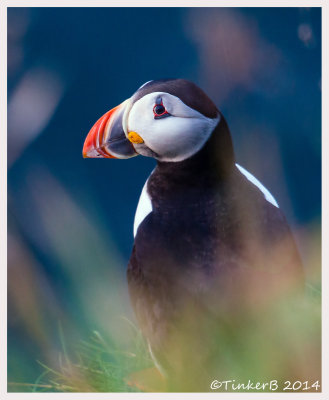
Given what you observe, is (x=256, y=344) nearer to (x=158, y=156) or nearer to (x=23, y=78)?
(x=158, y=156)

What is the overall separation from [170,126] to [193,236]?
0.26 meters

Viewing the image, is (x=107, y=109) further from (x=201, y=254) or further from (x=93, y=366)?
(x=93, y=366)

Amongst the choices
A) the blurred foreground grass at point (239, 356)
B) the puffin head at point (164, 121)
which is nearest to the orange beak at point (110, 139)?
the puffin head at point (164, 121)

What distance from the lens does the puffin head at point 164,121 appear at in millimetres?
1414

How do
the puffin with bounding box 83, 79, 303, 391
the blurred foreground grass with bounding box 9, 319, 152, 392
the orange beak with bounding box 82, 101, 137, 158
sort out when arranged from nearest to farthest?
the puffin with bounding box 83, 79, 303, 391 < the orange beak with bounding box 82, 101, 137, 158 < the blurred foreground grass with bounding box 9, 319, 152, 392

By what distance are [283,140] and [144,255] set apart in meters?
0.50

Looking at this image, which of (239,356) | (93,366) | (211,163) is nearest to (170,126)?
(211,163)

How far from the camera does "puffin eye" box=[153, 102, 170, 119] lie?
1.42 metres

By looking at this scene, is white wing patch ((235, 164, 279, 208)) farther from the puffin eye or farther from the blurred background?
the puffin eye

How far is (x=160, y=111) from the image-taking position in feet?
4.66

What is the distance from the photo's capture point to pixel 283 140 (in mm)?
1655

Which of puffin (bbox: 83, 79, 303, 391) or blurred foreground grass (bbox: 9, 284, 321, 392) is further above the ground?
puffin (bbox: 83, 79, 303, 391)

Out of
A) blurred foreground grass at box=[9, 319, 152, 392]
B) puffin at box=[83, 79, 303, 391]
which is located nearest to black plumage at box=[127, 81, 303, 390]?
puffin at box=[83, 79, 303, 391]
